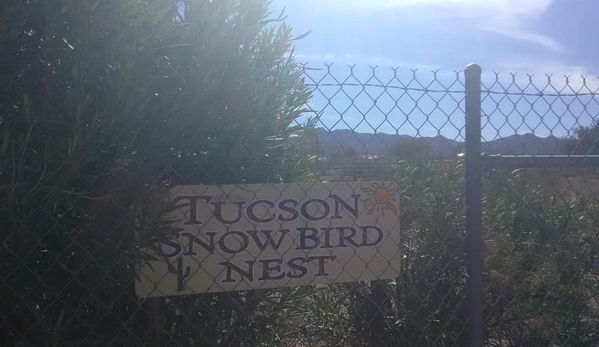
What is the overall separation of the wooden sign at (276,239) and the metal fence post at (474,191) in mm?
362

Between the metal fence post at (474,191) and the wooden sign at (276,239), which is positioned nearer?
the wooden sign at (276,239)

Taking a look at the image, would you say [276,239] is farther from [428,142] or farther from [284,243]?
[428,142]

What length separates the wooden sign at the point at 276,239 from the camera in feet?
9.75

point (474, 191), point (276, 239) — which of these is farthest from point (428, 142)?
point (276, 239)

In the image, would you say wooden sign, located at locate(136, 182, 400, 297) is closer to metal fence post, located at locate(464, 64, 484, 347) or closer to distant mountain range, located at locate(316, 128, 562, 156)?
distant mountain range, located at locate(316, 128, 562, 156)

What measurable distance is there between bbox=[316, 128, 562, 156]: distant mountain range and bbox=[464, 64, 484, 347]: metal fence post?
6.5 inches

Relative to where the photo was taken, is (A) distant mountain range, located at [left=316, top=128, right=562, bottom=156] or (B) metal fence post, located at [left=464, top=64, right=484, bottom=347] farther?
(B) metal fence post, located at [left=464, top=64, right=484, bottom=347]

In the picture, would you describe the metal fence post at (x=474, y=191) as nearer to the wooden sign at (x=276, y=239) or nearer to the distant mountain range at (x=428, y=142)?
the distant mountain range at (x=428, y=142)

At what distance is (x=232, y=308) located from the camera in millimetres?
3154

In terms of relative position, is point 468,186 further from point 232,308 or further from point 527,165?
point 232,308

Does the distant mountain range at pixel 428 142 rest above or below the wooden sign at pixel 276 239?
above

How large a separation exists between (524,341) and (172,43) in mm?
2338

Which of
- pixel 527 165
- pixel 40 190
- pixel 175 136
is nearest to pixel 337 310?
pixel 527 165

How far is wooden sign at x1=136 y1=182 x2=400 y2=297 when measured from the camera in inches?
117
